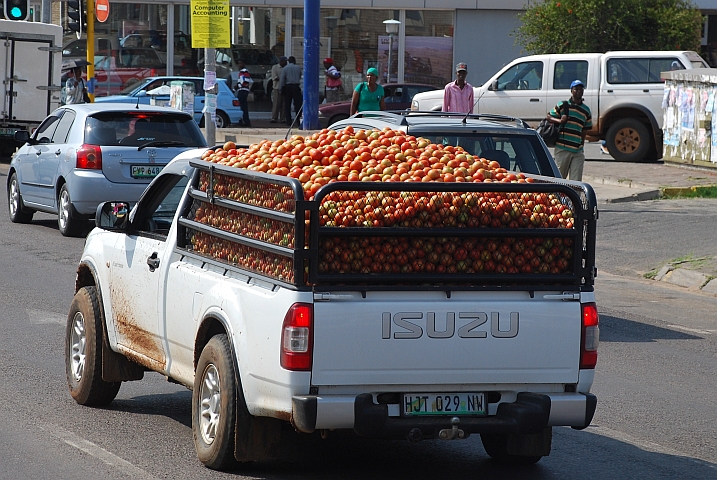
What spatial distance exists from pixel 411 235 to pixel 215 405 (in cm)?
129

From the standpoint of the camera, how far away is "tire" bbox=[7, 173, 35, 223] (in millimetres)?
17000

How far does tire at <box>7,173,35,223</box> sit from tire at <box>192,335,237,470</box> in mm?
11623

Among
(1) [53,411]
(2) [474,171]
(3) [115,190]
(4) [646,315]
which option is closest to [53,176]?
(3) [115,190]

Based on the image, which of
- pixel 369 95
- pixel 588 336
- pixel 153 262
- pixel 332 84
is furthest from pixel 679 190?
pixel 332 84

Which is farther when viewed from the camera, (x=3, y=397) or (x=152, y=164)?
(x=152, y=164)

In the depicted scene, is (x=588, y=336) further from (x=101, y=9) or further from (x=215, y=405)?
(x=101, y=9)

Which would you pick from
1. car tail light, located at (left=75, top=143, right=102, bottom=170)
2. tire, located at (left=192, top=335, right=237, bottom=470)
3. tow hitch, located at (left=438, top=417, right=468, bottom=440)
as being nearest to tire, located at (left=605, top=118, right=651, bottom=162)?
car tail light, located at (left=75, top=143, right=102, bottom=170)

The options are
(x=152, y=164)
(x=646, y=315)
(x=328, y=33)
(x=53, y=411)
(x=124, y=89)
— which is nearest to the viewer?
(x=53, y=411)

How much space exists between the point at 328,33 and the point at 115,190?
84.0 ft

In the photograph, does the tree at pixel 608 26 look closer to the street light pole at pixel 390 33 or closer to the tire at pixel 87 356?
the street light pole at pixel 390 33

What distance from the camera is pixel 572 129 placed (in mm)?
17219

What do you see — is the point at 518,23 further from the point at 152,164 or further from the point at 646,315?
the point at 646,315

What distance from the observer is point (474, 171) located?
6273 mm

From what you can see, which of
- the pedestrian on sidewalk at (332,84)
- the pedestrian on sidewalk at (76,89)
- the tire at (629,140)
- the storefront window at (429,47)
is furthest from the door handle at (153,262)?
the storefront window at (429,47)
